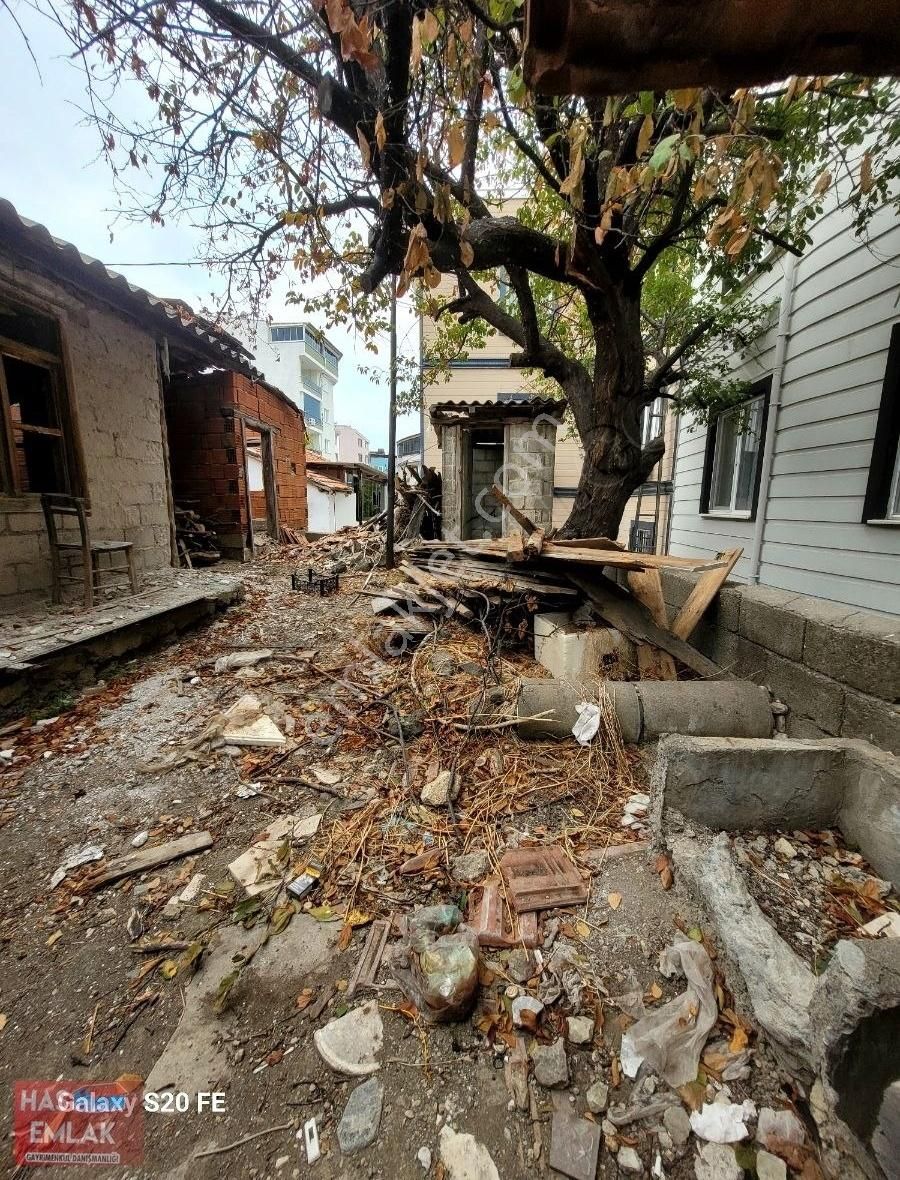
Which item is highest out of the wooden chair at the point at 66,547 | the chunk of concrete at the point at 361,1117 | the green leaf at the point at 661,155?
the green leaf at the point at 661,155

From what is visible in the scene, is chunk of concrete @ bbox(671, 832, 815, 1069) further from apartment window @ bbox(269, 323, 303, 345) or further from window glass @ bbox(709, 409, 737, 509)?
apartment window @ bbox(269, 323, 303, 345)

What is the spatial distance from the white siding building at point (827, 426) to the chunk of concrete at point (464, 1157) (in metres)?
3.92

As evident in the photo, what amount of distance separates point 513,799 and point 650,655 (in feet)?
6.24

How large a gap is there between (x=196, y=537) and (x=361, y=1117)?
918 cm

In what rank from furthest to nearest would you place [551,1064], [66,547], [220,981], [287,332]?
[287,332] < [66,547] < [220,981] < [551,1064]

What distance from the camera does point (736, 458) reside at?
570 cm

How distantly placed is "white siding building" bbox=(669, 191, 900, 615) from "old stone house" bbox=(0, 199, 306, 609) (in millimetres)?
6952

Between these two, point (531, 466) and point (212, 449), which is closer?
point (212, 449)

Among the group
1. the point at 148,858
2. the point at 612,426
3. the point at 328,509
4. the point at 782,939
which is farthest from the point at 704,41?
the point at 328,509

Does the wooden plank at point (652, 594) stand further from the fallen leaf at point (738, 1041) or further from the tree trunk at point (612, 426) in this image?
the fallen leaf at point (738, 1041)

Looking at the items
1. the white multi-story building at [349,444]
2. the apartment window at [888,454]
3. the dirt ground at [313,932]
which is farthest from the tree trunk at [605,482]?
the white multi-story building at [349,444]

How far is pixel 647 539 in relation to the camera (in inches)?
415

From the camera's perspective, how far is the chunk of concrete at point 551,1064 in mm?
1439

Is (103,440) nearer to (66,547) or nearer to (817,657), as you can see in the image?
(66,547)
